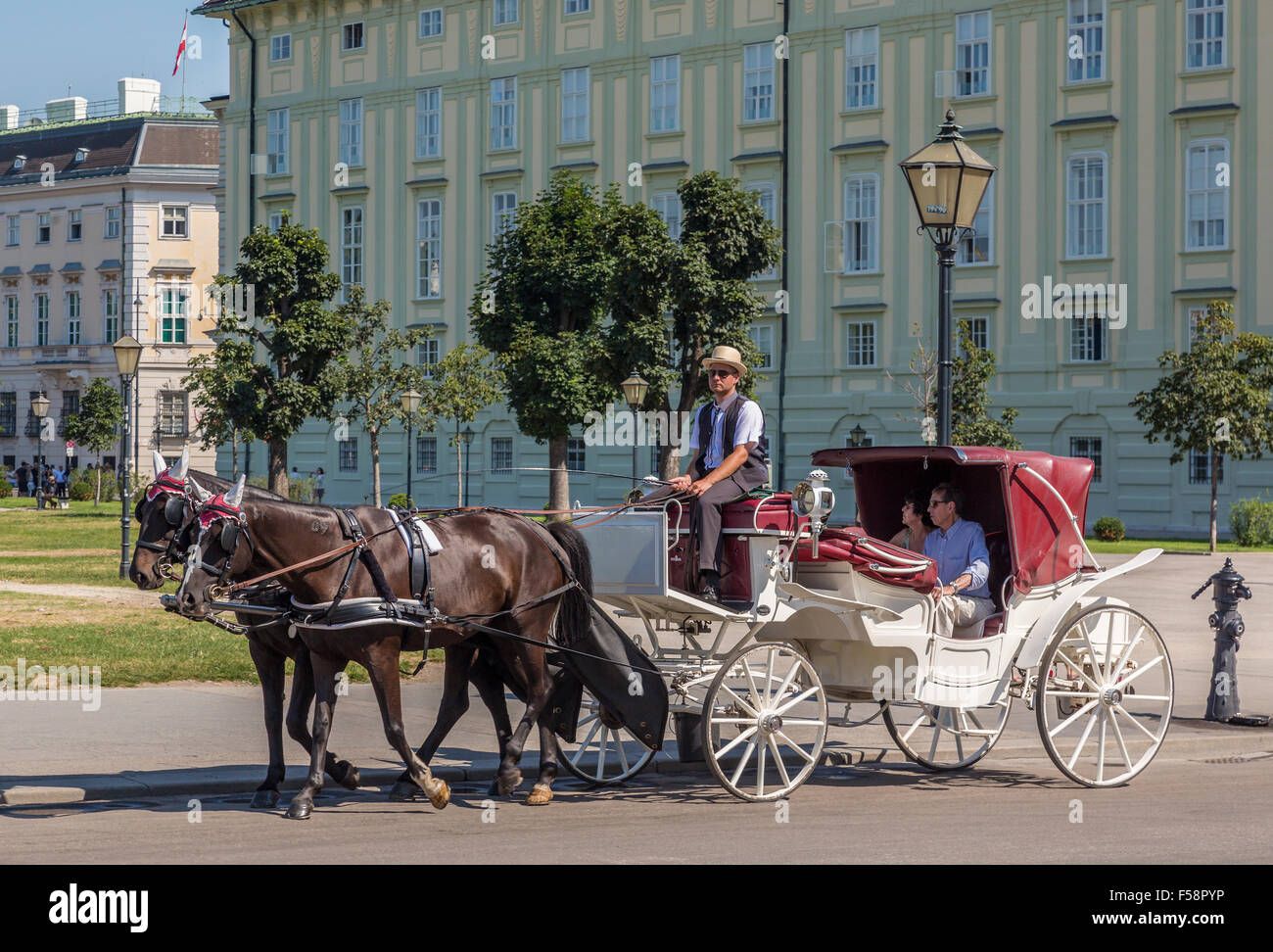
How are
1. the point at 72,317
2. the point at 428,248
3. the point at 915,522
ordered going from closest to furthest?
the point at 915,522, the point at 428,248, the point at 72,317

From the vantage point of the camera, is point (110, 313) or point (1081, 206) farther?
point (110, 313)

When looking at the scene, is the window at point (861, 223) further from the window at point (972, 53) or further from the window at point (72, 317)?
the window at point (72, 317)

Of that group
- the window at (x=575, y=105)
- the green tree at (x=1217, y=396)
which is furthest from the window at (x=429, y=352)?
the green tree at (x=1217, y=396)

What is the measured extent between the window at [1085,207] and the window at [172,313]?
51.4 meters

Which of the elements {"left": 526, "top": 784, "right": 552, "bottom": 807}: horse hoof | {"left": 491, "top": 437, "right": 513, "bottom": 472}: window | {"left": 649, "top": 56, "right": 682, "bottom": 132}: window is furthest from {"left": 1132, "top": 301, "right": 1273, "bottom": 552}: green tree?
{"left": 526, "top": 784, "right": 552, "bottom": 807}: horse hoof

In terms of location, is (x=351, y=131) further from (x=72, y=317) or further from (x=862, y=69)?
(x=72, y=317)

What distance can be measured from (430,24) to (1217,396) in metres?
32.0

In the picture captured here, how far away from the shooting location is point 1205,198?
48250mm

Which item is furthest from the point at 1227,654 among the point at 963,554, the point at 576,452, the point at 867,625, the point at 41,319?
the point at 41,319

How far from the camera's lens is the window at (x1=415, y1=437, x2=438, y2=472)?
65000 mm

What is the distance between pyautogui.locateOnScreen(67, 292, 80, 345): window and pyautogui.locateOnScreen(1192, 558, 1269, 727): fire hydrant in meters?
85.0

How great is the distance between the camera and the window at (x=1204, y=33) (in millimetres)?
48156

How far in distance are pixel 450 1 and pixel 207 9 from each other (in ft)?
38.4

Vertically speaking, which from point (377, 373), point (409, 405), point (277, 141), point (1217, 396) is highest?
point (277, 141)
